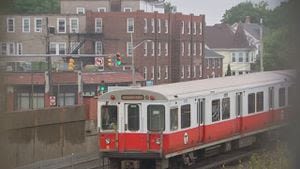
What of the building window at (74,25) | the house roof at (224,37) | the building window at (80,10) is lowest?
the house roof at (224,37)

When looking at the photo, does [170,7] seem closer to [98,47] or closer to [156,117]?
[98,47]

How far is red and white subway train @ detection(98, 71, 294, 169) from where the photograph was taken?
10250 millimetres

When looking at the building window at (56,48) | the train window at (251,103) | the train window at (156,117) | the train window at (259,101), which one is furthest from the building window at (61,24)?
the train window at (156,117)

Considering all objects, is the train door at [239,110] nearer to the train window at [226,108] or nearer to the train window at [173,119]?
the train window at [226,108]

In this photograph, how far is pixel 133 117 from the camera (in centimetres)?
1059

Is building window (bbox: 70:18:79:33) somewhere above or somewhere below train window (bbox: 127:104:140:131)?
above

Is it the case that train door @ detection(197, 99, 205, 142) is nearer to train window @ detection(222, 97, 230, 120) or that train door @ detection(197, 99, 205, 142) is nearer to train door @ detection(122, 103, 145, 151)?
train window @ detection(222, 97, 230, 120)

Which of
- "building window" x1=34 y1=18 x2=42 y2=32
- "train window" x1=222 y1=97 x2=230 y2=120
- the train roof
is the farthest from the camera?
"building window" x1=34 y1=18 x2=42 y2=32

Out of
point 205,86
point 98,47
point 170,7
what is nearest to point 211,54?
point 98,47

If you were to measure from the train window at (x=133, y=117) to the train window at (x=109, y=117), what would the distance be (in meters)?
0.25

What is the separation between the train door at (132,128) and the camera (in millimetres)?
10508

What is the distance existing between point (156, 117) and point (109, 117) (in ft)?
3.11

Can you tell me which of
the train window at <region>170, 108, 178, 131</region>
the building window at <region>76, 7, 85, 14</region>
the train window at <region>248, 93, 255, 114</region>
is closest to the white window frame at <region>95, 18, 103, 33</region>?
the building window at <region>76, 7, 85, 14</region>

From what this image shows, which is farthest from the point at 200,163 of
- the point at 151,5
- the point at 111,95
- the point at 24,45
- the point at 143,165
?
the point at 151,5
